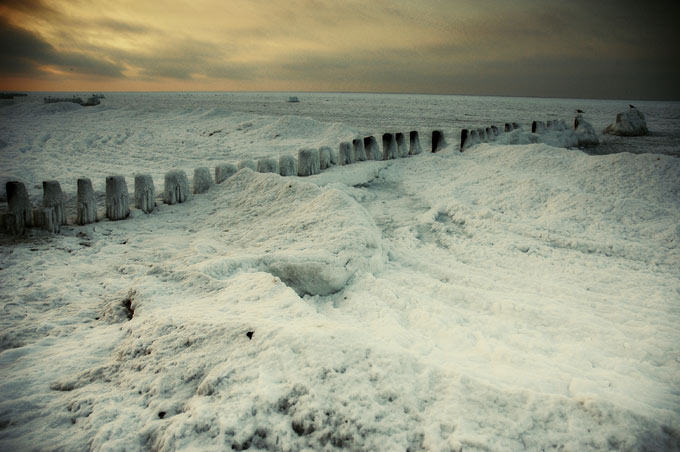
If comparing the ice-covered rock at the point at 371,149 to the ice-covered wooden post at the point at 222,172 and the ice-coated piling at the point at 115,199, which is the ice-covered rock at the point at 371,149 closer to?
the ice-covered wooden post at the point at 222,172

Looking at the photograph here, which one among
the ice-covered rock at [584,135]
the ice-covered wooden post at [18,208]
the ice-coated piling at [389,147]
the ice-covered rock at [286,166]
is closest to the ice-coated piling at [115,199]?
the ice-covered wooden post at [18,208]

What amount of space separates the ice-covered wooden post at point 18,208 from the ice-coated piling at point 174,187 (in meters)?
1.35

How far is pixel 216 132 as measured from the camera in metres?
12.2

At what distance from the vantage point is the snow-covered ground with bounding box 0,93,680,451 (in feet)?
4.90

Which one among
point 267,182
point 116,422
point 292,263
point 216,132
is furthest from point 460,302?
point 216,132

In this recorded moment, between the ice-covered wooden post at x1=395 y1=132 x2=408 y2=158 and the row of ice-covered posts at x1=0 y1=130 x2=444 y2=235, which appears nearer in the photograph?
the row of ice-covered posts at x1=0 y1=130 x2=444 y2=235

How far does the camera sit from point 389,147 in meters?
8.12

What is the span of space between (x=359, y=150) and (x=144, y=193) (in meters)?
4.21

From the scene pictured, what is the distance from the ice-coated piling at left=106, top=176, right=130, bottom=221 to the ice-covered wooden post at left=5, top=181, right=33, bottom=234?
26.6 inches

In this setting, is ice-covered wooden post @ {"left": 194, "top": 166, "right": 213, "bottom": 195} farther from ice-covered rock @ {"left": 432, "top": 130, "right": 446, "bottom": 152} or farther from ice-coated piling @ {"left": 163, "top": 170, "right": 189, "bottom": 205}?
ice-covered rock @ {"left": 432, "top": 130, "right": 446, "bottom": 152}

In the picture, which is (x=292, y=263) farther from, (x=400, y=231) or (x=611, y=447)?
(x=611, y=447)

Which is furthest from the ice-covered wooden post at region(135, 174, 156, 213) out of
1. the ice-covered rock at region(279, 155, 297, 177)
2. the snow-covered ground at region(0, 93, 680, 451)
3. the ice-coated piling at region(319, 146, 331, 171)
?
the ice-coated piling at region(319, 146, 331, 171)

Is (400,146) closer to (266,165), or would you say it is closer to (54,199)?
(266,165)

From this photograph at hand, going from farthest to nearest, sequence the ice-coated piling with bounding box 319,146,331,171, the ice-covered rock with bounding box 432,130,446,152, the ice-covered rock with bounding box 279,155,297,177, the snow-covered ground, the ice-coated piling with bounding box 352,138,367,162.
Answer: the ice-covered rock with bounding box 432,130,446,152
the ice-coated piling with bounding box 352,138,367,162
the ice-coated piling with bounding box 319,146,331,171
the ice-covered rock with bounding box 279,155,297,177
the snow-covered ground
